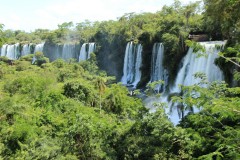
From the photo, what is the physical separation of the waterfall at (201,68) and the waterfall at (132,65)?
10.6m

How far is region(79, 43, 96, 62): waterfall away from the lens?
169ft

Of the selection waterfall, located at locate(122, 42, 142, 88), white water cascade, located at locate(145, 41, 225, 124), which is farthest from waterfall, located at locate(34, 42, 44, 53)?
white water cascade, located at locate(145, 41, 225, 124)

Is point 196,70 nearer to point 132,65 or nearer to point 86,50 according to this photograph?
point 132,65

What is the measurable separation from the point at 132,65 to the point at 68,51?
22431 mm

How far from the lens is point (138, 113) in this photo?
13633mm

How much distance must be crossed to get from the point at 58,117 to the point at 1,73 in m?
17.6

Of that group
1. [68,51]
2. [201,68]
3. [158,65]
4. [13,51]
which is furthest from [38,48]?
[201,68]

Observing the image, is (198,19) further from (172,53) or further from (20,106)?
(20,106)

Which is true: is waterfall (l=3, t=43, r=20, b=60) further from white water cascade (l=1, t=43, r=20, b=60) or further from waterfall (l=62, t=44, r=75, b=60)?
waterfall (l=62, t=44, r=75, b=60)

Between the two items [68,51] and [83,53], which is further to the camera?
[68,51]

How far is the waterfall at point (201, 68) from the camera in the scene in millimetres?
20886

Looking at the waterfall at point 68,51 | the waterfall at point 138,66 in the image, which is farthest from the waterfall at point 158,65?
the waterfall at point 68,51

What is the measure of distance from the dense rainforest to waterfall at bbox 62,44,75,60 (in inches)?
617

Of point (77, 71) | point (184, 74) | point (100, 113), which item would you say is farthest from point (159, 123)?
point (77, 71)
